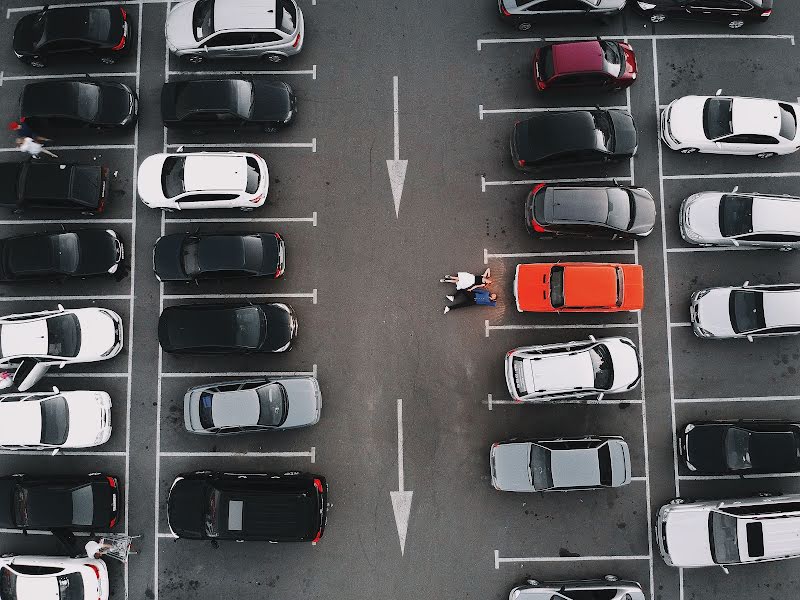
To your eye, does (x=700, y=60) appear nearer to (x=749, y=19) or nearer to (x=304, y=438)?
(x=749, y=19)

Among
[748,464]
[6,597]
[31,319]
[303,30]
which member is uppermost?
[303,30]

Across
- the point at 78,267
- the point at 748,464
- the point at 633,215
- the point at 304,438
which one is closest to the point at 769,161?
the point at 633,215

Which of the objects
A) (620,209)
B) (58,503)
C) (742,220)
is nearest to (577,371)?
(620,209)

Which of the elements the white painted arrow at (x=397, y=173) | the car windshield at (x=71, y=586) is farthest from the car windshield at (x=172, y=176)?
the car windshield at (x=71, y=586)

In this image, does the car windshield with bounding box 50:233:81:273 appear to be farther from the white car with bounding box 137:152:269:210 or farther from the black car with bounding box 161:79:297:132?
the black car with bounding box 161:79:297:132

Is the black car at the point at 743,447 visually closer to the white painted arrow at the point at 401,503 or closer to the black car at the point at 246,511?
the white painted arrow at the point at 401,503

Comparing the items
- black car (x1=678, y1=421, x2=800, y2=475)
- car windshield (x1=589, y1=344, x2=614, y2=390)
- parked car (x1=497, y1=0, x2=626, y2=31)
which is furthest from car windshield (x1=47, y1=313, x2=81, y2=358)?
black car (x1=678, y1=421, x2=800, y2=475)
